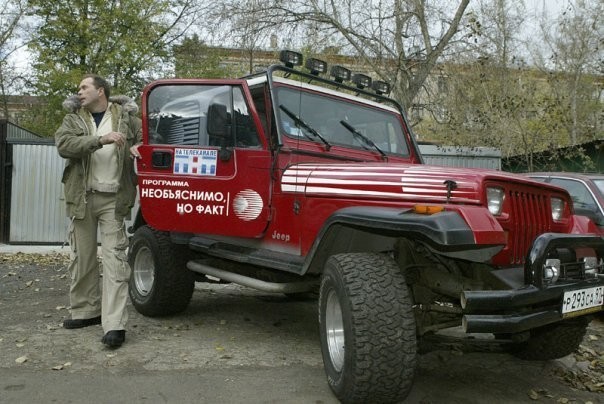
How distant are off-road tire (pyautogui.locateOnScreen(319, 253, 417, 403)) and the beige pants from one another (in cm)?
201

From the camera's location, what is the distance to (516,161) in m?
14.0

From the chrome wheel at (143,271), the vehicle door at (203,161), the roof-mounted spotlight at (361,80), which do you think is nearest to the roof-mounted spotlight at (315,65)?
the roof-mounted spotlight at (361,80)

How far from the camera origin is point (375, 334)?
9.31 ft

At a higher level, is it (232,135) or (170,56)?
(170,56)

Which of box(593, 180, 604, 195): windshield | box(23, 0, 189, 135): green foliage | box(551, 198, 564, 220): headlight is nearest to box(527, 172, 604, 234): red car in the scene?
box(593, 180, 604, 195): windshield

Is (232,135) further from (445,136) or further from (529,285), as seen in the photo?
(445,136)

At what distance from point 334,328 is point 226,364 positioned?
1.01 meters

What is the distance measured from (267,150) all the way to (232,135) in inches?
14.4

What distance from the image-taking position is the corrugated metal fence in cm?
1149

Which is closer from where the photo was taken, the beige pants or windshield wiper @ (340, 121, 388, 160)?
the beige pants

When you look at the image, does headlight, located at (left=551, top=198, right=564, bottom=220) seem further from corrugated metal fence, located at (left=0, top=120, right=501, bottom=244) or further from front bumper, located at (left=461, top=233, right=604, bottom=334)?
corrugated metal fence, located at (left=0, top=120, right=501, bottom=244)

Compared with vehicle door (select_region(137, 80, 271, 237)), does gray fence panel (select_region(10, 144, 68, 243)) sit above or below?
below

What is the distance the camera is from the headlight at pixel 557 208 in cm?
352

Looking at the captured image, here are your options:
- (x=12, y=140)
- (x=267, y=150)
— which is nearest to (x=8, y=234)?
(x=12, y=140)
